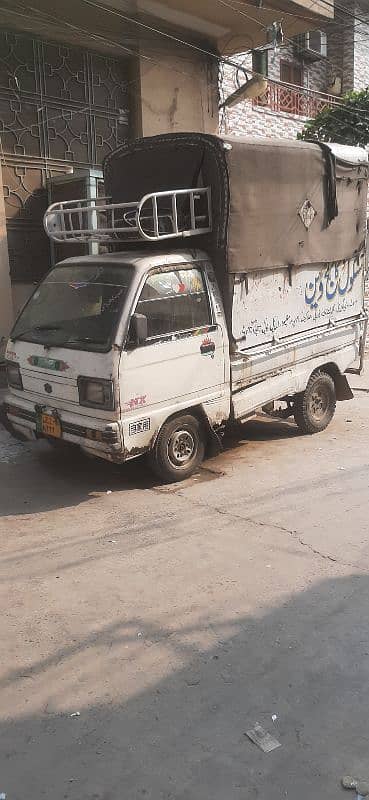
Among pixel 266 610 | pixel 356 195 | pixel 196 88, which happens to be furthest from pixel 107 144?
pixel 266 610

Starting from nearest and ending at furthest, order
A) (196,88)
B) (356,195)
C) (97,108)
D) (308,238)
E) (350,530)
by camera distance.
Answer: (350,530) < (308,238) < (356,195) < (97,108) < (196,88)

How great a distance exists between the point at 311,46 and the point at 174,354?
52.4 feet

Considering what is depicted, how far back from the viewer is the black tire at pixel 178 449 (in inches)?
209

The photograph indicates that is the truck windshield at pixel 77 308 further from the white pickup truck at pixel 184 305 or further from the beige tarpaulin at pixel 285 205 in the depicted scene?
the beige tarpaulin at pixel 285 205

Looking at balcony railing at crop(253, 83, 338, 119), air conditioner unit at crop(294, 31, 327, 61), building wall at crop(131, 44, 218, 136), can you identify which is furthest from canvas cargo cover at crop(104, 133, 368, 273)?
air conditioner unit at crop(294, 31, 327, 61)

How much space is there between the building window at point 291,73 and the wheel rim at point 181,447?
48.3ft

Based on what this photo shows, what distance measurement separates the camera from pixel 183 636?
3.27 meters

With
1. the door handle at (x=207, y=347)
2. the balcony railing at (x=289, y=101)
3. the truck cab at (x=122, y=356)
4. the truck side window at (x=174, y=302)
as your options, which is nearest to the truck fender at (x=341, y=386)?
the truck cab at (x=122, y=356)

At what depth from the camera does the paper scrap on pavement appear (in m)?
2.52

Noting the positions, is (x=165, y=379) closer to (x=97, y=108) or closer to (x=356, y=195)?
(x=356, y=195)

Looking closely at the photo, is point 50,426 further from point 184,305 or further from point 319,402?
point 319,402

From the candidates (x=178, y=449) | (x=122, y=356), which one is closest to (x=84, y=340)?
(x=122, y=356)

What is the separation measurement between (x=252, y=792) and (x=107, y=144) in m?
10.1

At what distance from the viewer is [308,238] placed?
6512 mm
